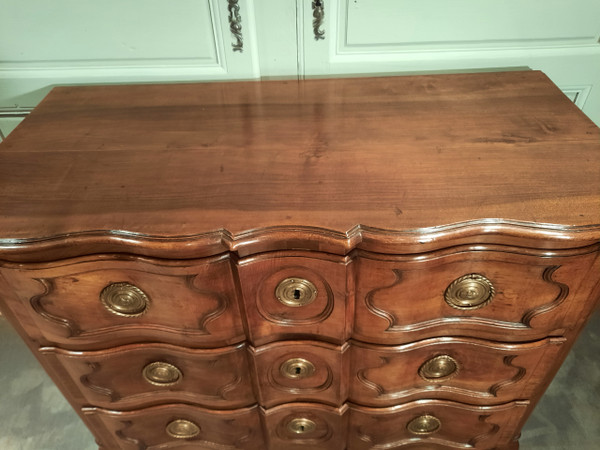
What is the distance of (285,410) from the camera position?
89cm

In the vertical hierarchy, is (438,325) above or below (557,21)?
below

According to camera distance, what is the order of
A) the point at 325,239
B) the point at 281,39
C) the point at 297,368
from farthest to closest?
the point at 281,39, the point at 297,368, the point at 325,239

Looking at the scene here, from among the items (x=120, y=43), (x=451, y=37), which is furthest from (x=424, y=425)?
(x=120, y=43)

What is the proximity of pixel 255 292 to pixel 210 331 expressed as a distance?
0.13 meters

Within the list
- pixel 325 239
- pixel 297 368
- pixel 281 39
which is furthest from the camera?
pixel 281 39

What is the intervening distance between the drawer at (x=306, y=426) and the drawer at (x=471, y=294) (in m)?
0.25

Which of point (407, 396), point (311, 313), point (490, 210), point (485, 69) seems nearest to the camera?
point (490, 210)

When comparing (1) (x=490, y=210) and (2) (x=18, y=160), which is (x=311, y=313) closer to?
(1) (x=490, y=210)

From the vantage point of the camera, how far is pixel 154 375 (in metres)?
0.81

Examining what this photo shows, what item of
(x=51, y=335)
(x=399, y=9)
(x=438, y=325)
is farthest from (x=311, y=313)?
(x=399, y=9)

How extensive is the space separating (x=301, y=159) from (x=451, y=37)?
0.49 m

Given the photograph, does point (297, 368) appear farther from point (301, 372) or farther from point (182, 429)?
point (182, 429)

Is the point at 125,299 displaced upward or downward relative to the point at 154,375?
upward

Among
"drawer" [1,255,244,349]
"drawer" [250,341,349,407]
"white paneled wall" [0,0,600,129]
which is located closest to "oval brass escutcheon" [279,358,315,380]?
"drawer" [250,341,349,407]
